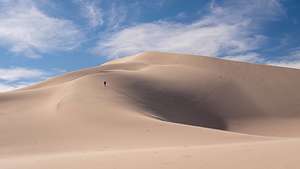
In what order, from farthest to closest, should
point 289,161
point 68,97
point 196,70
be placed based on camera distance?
point 196,70 < point 68,97 < point 289,161

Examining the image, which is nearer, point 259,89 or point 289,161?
point 289,161

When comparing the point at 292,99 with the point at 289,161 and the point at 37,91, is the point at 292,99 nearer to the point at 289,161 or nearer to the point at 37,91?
the point at 37,91

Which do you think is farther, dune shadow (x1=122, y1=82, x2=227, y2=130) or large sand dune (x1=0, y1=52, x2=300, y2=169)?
dune shadow (x1=122, y1=82, x2=227, y2=130)

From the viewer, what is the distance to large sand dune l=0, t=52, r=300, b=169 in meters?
8.82

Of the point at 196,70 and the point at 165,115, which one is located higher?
the point at 196,70

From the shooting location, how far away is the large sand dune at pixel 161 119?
8.82 m

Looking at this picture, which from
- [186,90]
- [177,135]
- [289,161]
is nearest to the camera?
[289,161]

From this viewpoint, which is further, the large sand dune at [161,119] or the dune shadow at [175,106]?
the dune shadow at [175,106]

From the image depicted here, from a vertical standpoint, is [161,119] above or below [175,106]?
below

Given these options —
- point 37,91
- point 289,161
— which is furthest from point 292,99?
point 289,161

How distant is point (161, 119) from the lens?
22656 mm

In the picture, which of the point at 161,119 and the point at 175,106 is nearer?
the point at 161,119

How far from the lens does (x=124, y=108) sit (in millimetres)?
22188

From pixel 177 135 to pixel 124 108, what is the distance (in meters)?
6.59
